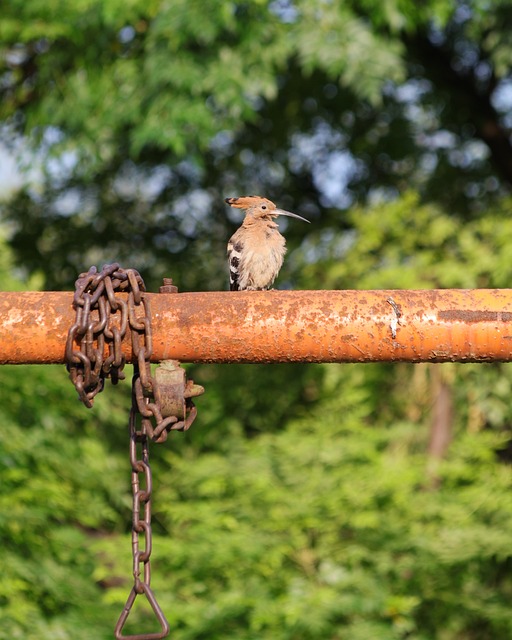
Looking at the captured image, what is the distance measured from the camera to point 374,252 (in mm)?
8836

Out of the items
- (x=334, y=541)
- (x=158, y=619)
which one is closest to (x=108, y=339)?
(x=158, y=619)

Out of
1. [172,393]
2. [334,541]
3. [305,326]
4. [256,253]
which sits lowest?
[172,393]

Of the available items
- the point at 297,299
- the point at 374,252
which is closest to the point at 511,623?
the point at 374,252

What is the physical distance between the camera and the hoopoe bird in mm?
5887

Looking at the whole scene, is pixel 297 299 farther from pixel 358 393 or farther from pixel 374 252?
pixel 374 252

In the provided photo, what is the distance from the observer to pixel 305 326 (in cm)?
272

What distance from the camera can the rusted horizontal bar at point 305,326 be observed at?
267 centimetres

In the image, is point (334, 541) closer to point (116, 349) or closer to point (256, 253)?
point (256, 253)

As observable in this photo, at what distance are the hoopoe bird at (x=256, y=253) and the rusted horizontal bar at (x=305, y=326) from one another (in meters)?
3.09

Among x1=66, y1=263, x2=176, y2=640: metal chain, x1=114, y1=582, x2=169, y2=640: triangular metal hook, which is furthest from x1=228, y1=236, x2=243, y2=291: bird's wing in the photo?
x1=114, y1=582, x2=169, y2=640: triangular metal hook

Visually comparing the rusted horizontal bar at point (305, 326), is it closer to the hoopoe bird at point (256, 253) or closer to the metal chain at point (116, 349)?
the metal chain at point (116, 349)

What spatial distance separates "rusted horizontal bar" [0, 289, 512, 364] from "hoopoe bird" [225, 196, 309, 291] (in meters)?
3.09

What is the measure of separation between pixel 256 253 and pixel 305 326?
3.20 meters

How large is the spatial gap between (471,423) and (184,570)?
2.82 meters
